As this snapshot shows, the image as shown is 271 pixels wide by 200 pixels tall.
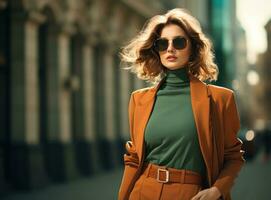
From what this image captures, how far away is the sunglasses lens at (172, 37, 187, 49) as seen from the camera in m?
3.71

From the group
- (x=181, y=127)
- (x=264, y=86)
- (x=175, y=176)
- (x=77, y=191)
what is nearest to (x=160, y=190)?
(x=175, y=176)

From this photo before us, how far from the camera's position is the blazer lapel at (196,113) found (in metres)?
3.50

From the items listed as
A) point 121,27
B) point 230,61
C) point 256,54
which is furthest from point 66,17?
point 256,54

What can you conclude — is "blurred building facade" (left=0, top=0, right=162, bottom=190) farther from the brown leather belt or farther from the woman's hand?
the woman's hand

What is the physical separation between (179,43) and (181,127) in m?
0.50

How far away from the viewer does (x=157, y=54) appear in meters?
3.99

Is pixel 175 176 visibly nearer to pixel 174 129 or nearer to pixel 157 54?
pixel 174 129

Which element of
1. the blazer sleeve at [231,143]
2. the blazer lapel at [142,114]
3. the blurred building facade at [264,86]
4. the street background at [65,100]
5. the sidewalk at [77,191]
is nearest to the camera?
the blazer sleeve at [231,143]

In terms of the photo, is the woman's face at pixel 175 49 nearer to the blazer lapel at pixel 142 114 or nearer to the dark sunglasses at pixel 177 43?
the dark sunglasses at pixel 177 43

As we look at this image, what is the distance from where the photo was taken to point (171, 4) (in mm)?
36594

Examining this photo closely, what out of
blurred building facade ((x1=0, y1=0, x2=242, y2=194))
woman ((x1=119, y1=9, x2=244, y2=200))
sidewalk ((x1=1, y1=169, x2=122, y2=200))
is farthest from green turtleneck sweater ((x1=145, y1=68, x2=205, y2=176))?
blurred building facade ((x1=0, y1=0, x2=242, y2=194))

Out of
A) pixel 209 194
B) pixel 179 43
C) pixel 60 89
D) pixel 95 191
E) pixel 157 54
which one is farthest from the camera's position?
pixel 60 89

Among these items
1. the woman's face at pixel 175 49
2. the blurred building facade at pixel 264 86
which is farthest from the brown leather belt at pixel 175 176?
the blurred building facade at pixel 264 86

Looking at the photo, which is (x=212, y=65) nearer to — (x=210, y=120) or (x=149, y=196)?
(x=210, y=120)
